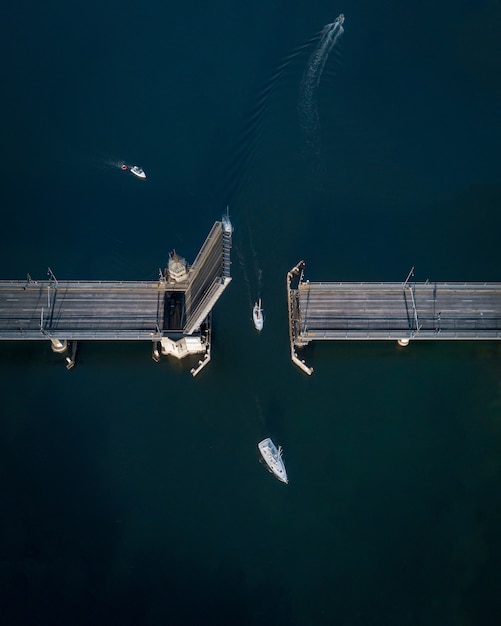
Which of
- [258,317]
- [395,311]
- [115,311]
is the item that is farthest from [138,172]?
[395,311]

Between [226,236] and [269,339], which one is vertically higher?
[226,236]

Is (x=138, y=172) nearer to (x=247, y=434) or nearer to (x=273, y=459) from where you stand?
(x=247, y=434)

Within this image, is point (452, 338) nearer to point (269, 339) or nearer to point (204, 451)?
point (269, 339)

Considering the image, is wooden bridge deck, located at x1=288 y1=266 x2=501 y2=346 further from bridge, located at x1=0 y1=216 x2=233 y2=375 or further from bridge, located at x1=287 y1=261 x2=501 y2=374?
bridge, located at x1=0 y1=216 x2=233 y2=375

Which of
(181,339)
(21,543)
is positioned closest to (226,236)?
(181,339)

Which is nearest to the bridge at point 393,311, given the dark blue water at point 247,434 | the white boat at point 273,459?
the dark blue water at point 247,434

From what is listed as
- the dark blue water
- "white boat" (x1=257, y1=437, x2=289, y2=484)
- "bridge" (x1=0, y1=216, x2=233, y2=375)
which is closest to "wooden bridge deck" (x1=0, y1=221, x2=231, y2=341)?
"bridge" (x1=0, y1=216, x2=233, y2=375)
